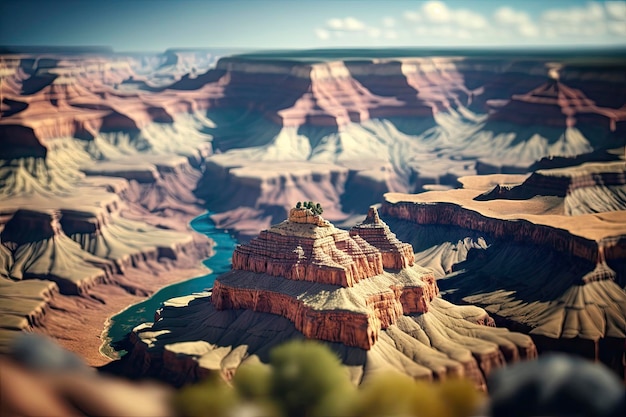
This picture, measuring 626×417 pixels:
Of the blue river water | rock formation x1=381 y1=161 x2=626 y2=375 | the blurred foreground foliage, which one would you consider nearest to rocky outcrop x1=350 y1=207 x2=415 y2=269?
rock formation x1=381 y1=161 x2=626 y2=375

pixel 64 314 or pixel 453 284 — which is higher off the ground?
pixel 453 284

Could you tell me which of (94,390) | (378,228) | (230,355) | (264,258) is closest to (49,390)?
(94,390)

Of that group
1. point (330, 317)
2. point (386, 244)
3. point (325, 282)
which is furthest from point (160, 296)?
point (330, 317)

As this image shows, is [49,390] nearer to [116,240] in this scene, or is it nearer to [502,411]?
[502,411]

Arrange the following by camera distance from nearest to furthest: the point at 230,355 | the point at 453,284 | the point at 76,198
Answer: the point at 230,355
the point at 453,284
the point at 76,198

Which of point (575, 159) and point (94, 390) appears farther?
point (575, 159)

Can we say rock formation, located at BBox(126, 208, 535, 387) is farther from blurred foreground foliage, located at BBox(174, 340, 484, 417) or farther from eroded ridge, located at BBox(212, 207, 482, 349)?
blurred foreground foliage, located at BBox(174, 340, 484, 417)
